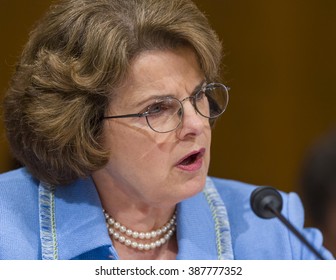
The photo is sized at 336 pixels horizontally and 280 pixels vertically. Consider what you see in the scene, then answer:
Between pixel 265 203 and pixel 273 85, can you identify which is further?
pixel 273 85

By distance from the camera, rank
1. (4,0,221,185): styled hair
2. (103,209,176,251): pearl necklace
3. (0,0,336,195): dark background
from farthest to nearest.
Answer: (0,0,336,195): dark background, (103,209,176,251): pearl necklace, (4,0,221,185): styled hair

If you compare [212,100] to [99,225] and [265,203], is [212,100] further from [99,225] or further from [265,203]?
[99,225]

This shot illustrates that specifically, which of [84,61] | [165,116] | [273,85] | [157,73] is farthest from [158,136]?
[273,85]

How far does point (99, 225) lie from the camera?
5.60ft

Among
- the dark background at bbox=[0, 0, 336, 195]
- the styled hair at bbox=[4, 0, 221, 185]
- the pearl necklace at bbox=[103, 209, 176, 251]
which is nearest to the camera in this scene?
the styled hair at bbox=[4, 0, 221, 185]

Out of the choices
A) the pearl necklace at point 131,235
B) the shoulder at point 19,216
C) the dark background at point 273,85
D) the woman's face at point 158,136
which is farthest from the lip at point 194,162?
the dark background at point 273,85

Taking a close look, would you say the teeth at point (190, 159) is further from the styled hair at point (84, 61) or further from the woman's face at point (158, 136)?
the styled hair at point (84, 61)

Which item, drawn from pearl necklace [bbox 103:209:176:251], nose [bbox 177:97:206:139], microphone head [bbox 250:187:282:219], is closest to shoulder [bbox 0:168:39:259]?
pearl necklace [bbox 103:209:176:251]

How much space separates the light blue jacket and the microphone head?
197 millimetres

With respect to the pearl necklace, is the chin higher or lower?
higher

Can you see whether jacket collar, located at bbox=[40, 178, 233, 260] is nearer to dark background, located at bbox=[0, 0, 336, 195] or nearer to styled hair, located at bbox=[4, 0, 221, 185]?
styled hair, located at bbox=[4, 0, 221, 185]

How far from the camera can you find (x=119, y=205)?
1.77 metres

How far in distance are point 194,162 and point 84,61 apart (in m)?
0.37

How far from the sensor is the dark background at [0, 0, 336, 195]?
10.7ft
